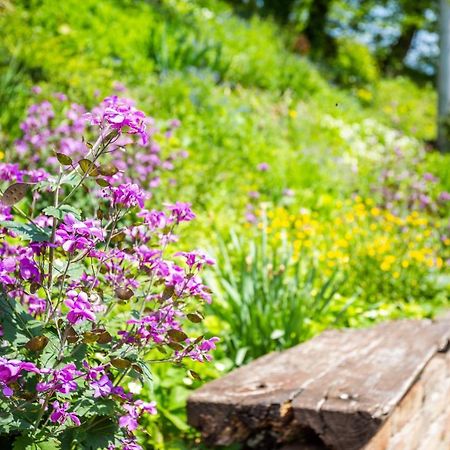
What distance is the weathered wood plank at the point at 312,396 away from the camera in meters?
2.57

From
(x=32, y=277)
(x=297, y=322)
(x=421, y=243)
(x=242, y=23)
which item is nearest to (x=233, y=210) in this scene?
(x=421, y=243)

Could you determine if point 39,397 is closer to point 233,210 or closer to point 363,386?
point 363,386

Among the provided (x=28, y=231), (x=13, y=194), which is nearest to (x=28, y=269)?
(x=28, y=231)

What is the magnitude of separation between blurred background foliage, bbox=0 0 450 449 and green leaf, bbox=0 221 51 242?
1476 millimetres

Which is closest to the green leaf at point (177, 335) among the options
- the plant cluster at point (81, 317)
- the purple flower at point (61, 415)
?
the plant cluster at point (81, 317)

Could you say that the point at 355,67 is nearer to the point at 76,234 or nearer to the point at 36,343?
the point at 76,234

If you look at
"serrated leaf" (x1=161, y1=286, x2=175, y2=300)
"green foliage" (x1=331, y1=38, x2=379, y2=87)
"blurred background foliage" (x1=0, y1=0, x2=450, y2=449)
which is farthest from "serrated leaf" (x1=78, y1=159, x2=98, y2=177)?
"green foliage" (x1=331, y1=38, x2=379, y2=87)

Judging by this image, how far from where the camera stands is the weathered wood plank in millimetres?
2574

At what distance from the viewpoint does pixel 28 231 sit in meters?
1.73

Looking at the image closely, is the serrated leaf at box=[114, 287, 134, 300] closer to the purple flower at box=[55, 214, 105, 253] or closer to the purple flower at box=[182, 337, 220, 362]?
the purple flower at box=[55, 214, 105, 253]

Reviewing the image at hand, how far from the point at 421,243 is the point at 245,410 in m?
3.68

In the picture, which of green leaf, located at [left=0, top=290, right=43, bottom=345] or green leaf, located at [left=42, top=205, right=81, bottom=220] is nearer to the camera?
green leaf, located at [left=42, top=205, right=81, bottom=220]

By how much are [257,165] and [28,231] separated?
235 inches

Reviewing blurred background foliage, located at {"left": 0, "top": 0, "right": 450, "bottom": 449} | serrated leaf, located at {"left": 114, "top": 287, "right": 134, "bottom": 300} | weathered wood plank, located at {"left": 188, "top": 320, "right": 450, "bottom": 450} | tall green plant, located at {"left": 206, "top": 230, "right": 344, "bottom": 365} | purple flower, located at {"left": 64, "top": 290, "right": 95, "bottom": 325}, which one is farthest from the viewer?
blurred background foliage, located at {"left": 0, "top": 0, "right": 450, "bottom": 449}
